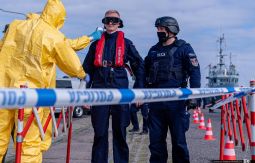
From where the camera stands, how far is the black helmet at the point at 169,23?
5.59m

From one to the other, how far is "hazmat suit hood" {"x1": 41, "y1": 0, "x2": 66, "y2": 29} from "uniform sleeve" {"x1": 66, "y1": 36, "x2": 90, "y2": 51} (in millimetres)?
255

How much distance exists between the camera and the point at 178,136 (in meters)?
5.54

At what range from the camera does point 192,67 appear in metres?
5.51

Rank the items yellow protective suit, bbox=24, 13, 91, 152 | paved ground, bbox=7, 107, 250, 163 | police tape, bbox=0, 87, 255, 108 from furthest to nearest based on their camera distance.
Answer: paved ground, bbox=7, 107, 250, 163
yellow protective suit, bbox=24, 13, 91, 152
police tape, bbox=0, 87, 255, 108

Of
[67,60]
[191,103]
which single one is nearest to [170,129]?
[191,103]

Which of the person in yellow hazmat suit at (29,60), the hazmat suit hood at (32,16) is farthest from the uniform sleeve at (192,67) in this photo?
the hazmat suit hood at (32,16)

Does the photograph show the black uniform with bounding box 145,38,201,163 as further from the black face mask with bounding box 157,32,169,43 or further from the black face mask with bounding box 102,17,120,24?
the black face mask with bounding box 102,17,120,24

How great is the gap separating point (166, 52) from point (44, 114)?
5.30 ft

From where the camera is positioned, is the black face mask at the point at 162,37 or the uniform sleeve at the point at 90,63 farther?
the uniform sleeve at the point at 90,63

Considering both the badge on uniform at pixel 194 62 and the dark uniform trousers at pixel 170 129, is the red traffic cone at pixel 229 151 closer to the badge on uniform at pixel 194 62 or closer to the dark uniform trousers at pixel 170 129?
the dark uniform trousers at pixel 170 129

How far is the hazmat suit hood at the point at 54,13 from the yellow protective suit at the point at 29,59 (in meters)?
0.14

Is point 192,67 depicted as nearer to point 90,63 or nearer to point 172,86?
point 172,86

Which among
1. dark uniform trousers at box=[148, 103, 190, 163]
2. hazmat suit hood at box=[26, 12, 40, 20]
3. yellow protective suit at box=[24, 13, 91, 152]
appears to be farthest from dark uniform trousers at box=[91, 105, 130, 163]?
hazmat suit hood at box=[26, 12, 40, 20]

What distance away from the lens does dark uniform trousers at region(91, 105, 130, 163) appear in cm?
557
